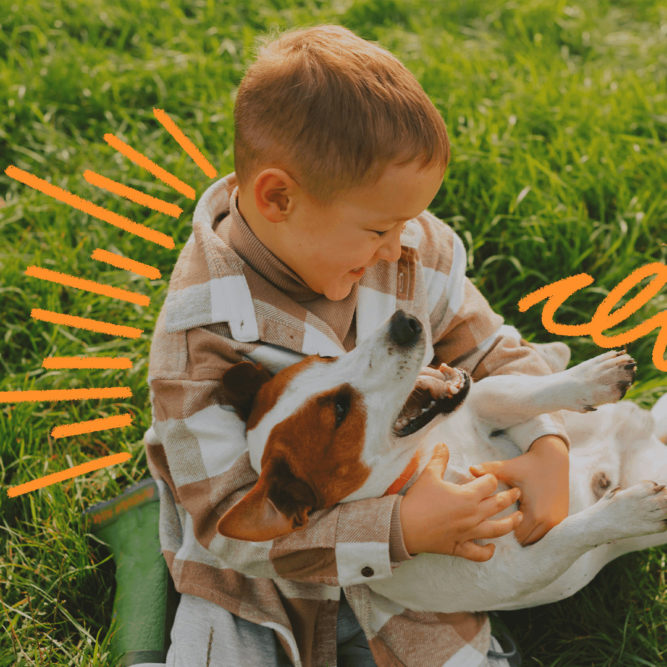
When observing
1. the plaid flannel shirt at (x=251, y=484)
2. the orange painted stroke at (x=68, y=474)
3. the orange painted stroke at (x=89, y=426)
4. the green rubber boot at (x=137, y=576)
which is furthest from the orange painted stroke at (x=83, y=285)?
the plaid flannel shirt at (x=251, y=484)

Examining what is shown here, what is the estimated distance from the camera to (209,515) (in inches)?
72.1

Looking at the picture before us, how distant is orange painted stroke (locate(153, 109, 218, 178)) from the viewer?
3.27 metres

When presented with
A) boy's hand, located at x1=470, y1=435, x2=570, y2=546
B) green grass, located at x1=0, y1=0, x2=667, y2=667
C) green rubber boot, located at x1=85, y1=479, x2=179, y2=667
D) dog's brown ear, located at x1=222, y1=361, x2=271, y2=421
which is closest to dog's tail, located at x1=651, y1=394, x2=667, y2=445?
green grass, located at x1=0, y1=0, x2=667, y2=667

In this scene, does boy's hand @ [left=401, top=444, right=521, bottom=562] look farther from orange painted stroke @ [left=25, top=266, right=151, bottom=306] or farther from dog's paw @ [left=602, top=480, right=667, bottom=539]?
orange painted stroke @ [left=25, top=266, right=151, bottom=306]

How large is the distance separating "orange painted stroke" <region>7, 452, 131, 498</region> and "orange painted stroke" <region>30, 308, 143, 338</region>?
0.51m

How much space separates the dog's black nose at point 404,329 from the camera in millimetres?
1627

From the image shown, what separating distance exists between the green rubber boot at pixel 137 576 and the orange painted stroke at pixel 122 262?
37.2 inches

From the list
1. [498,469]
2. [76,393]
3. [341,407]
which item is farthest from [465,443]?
[76,393]

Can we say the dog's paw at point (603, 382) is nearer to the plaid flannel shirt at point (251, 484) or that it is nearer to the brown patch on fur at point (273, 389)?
the plaid flannel shirt at point (251, 484)

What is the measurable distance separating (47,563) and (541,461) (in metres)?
1.40

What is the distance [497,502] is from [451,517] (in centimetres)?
13

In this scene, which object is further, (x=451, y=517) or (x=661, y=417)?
(x=661, y=417)

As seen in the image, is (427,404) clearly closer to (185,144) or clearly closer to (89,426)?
(89,426)

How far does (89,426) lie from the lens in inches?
101
